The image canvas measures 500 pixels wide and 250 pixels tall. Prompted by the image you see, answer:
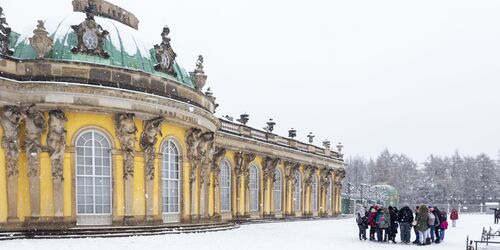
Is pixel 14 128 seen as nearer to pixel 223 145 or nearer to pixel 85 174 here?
pixel 85 174

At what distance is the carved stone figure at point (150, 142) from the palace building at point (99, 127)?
0.14ft

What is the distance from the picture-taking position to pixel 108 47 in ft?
77.7

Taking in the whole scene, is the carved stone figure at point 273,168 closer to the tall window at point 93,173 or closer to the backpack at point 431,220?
the tall window at point 93,173

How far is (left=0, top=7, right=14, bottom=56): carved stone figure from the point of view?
69.3 feet

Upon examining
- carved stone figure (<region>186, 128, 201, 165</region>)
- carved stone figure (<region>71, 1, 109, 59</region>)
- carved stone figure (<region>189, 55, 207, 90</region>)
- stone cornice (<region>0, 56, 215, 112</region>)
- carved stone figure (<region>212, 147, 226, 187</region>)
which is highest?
carved stone figure (<region>71, 1, 109, 59</region>)

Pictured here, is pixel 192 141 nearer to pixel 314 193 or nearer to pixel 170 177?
pixel 170 177

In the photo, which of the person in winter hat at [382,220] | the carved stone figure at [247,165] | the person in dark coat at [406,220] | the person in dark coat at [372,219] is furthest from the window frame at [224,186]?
the person in dark coat at [406,220]

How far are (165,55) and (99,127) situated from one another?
540 cm

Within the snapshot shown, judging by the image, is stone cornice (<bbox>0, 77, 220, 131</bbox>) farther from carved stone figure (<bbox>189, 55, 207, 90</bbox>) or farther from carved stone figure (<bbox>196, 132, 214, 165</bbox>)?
carved stone figure (<bbox>189, 55, 207, 90</bbox>)

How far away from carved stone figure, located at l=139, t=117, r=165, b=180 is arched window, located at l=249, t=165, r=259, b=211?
15.5 m

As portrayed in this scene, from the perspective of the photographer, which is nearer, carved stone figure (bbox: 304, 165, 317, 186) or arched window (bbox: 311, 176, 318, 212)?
carved stone figure (bbox: 304, 165, 317, 186)

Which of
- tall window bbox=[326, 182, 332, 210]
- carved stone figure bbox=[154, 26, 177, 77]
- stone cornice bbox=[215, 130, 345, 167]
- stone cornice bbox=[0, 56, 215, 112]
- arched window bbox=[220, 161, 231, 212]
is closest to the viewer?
stone cornice bbox=[0, 56, 215, 112]

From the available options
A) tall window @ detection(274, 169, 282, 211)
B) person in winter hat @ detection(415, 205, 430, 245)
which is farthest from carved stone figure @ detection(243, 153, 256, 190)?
person in winter hat @ detection(415, 205, 430, 245)

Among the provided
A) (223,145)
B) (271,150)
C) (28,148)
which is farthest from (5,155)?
(271,150)
